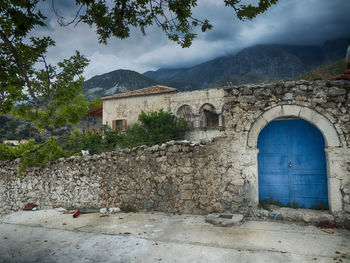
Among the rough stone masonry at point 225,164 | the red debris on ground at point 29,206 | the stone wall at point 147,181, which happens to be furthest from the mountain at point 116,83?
the rough stone masonry at point 225,164

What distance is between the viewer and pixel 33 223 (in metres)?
5.38

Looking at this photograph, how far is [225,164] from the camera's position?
4840 millimetres

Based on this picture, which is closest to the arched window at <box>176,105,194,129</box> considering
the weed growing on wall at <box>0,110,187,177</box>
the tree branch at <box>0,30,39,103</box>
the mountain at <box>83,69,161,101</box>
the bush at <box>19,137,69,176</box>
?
the weed growing on wall at <box>0,110,187,177</box>

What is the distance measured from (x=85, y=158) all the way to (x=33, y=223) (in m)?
2.07

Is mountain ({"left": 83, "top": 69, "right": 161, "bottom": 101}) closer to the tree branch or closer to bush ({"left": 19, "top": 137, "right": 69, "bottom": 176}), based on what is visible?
Answer: bush ({"left": 19, "top": 137, "right": 69, "bottom": 176})

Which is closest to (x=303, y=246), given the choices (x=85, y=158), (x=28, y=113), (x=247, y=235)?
(x=247, y=235)

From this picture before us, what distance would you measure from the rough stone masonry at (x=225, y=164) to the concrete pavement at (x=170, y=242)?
54 cm

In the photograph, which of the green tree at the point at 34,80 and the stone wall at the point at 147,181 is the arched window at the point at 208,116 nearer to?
the stone wall at the point at 147,181

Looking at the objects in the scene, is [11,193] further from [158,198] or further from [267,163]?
[267,163]

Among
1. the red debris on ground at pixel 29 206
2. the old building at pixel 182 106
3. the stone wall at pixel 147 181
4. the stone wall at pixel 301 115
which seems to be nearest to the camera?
the stone wall at pixel 301 115

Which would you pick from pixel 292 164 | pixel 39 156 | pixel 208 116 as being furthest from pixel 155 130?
pixel 292 164

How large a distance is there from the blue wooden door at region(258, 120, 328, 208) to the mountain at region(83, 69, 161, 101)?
138 ft

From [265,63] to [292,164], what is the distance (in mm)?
73417

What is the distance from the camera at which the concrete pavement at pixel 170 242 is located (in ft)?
10.2
